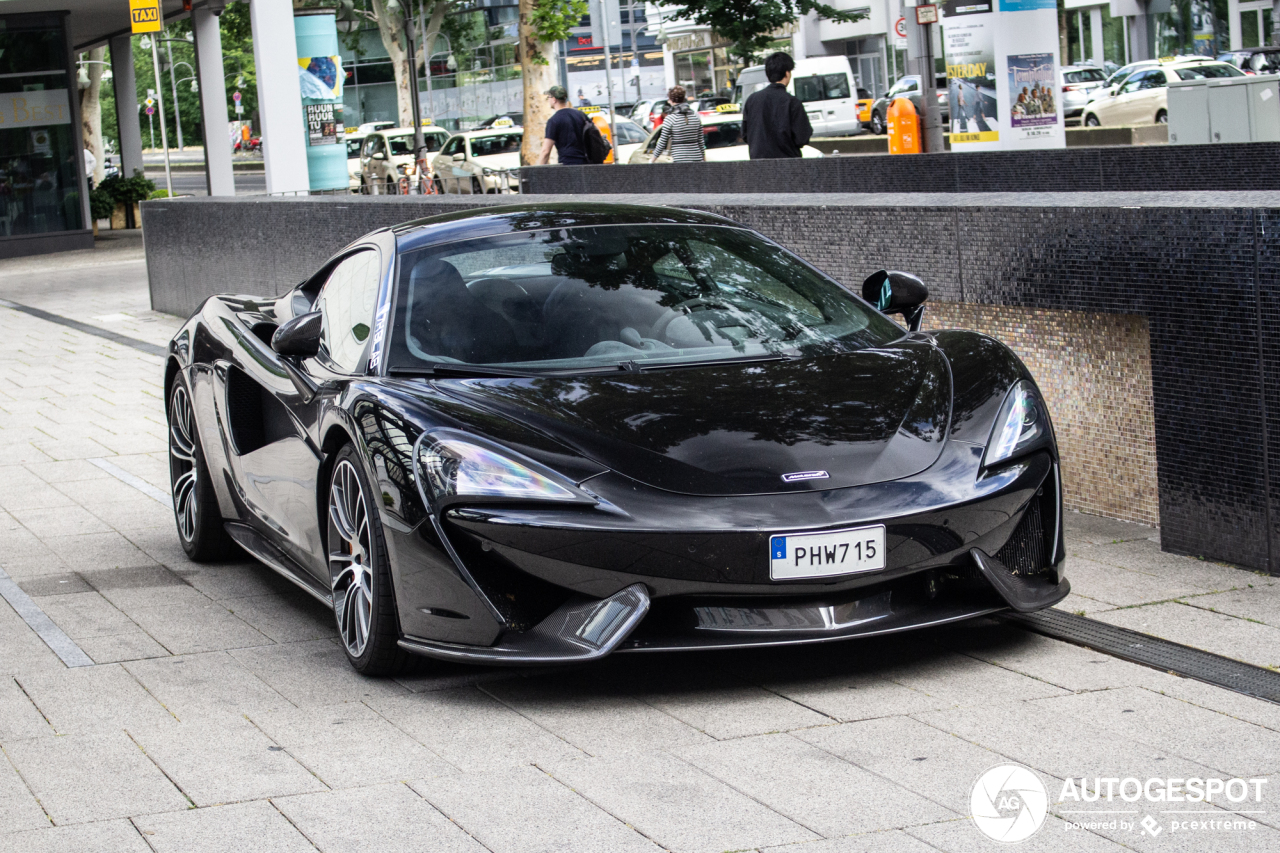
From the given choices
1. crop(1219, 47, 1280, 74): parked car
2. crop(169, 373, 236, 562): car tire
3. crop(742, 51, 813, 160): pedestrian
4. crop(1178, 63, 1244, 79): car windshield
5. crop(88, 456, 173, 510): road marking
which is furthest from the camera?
crop(1178, 63, 1244, 79): car windshield

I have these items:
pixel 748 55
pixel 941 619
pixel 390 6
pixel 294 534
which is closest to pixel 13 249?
pixel 748 55

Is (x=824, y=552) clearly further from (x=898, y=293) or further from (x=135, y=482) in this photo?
(x=135, y=482)

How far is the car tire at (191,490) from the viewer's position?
629 centimetres

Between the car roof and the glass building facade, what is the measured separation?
23885 mm

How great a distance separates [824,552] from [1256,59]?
1304 inches

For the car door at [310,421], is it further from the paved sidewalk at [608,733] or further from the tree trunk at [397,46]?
the tree trunk at [397,46]

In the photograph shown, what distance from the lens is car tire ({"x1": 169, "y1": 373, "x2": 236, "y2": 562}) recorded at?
20.6 feet

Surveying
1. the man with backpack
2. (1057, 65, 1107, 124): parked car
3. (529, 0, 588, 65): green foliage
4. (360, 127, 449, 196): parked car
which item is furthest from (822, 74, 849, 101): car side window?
the man with backpack

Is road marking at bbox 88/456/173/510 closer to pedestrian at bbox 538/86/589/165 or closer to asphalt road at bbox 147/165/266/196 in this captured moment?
pedestrian at bbox 538/86/589/165

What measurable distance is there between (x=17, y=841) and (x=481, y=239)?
2401mm

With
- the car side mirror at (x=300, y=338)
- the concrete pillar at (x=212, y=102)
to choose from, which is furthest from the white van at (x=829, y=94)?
the car side mirror at (x=300, y=338)

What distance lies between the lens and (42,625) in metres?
5.53

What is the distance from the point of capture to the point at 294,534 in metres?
5.25

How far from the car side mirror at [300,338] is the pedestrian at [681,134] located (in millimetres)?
13140
